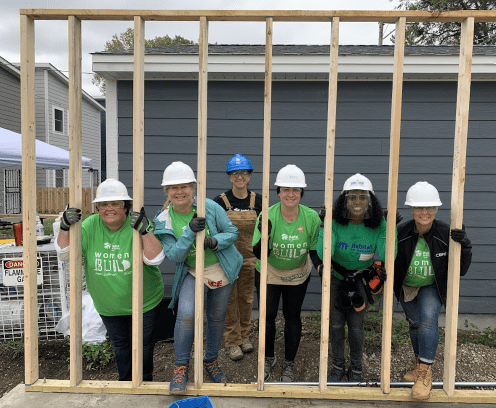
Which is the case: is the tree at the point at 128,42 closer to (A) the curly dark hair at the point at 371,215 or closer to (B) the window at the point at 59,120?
(B) the window at the point at 59,120

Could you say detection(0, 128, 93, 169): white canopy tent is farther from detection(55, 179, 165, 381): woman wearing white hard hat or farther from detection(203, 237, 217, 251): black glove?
detection(203, 237, 217, 251): black glove

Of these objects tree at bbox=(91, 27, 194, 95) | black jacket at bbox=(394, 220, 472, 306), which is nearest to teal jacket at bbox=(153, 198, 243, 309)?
black jacket at bbox=(394, 220, 472, 306)

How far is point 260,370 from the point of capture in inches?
102

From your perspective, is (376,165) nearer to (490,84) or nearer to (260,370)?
(490,84)

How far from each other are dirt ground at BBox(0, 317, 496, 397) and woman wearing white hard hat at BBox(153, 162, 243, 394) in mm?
944

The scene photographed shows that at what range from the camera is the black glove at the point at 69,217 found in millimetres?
2551

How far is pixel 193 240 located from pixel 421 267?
Result: 1.73m

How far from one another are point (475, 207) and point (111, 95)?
511 centimetres

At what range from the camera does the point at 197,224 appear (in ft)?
8.17

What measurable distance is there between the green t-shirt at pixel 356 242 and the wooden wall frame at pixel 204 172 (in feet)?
1.22

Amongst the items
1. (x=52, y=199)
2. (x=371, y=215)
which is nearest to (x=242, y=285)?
(x=371, y=215)

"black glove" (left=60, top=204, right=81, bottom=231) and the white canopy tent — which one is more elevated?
the white canopy tent

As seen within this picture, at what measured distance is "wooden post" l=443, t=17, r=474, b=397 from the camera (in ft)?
8.23

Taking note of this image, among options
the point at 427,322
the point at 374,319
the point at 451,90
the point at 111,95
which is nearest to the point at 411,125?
the point at 451,90
